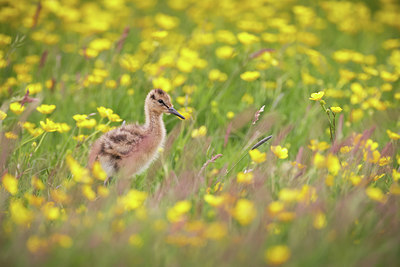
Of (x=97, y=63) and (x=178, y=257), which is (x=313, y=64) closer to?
(x=97, y=63)

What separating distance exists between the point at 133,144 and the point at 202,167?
0.80m

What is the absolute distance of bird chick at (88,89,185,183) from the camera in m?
3.51

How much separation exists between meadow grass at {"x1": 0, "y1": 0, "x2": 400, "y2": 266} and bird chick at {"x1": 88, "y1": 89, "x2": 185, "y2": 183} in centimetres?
12

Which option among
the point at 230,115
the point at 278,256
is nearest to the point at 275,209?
the point at 278,256

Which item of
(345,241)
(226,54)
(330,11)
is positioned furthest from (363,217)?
(330,11)

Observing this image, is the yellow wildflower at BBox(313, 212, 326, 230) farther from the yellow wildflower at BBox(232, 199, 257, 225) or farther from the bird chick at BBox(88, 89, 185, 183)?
the bird chick at BBox(88, 89, 185, 183)

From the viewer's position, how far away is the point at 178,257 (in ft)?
7.39

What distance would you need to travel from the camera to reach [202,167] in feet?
10.00

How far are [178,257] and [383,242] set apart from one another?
3.83 ft

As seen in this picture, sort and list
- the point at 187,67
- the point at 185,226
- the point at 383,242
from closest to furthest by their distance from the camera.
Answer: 1. the point at 185,226
2. the point at 383,242
3. the point at 187,67

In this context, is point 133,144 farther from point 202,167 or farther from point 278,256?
point 278,256

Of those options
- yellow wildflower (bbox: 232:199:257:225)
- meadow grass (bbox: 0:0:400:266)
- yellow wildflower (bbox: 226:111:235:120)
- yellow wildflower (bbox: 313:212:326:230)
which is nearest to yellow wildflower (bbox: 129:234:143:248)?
meadow grass (bbox: 0:0:400:266)

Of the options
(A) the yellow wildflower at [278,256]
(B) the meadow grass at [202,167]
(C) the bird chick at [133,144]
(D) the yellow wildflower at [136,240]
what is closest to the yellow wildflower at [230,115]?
(B) the meadow grass at [202,167]

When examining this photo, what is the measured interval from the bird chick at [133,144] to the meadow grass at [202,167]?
120 millimetres
